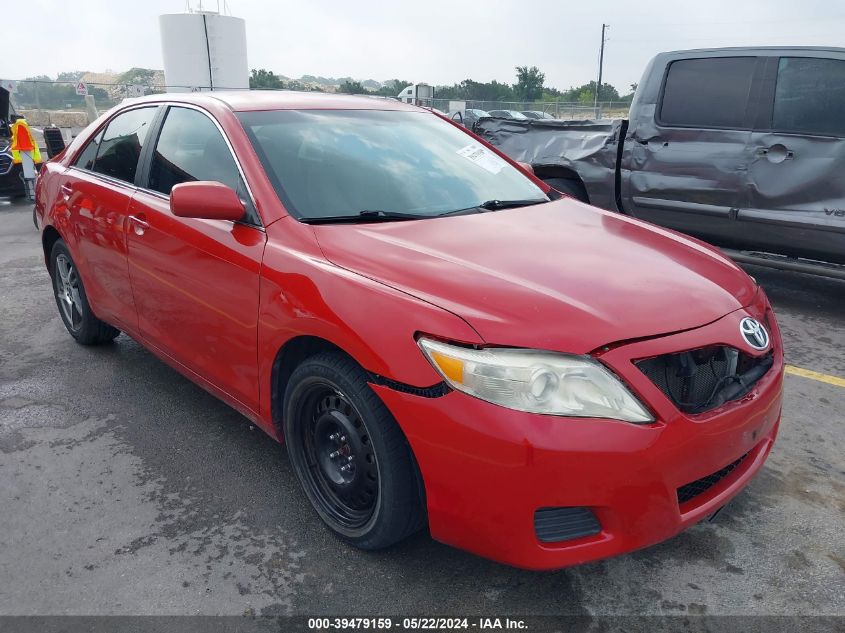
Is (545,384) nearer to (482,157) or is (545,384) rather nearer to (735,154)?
(482,157)

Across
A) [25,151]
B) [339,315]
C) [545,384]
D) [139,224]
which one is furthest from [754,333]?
[25,151]

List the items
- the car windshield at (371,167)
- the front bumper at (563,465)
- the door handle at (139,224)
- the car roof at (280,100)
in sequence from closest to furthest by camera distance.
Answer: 1. the front bumper at (563,465)
2. the car windshield at (371,167)
3. the car roof at (280,100)
4. the door handle at (139,224)

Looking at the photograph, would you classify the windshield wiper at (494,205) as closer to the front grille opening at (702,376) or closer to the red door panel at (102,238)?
the front grille opening at (702,376)

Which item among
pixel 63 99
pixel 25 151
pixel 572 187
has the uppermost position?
pixel 63 99

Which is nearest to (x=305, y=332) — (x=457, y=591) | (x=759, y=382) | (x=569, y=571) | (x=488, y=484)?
(x=488, y=484)

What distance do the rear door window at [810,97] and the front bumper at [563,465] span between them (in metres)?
3.83

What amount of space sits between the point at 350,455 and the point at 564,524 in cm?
78

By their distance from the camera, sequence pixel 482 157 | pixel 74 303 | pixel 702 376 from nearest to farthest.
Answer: pixel 702 376, pixel 482 157, pixel 74 303

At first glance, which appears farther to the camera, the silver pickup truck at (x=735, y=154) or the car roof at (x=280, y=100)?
the silver pickup truck at (x=735, y=154)

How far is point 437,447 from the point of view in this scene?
1947 mm

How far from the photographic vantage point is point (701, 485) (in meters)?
2.10

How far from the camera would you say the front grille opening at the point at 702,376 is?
6.53 ft

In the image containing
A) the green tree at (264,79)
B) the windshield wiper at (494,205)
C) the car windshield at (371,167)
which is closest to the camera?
the car windshield at (371,167)

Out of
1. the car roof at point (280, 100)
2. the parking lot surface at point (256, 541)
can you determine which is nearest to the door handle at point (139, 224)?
the car roof at point (280, 100)
